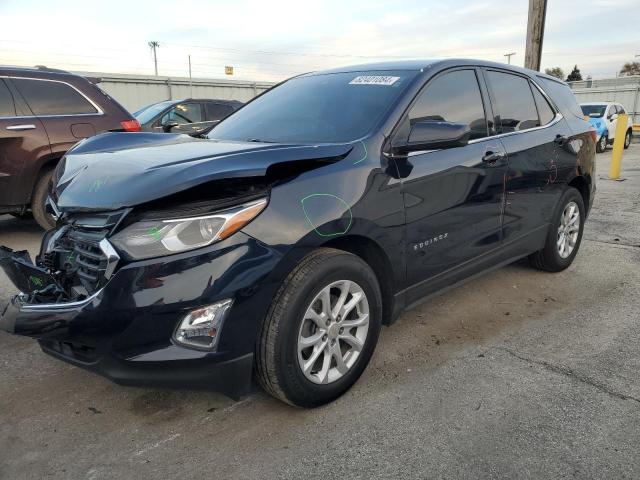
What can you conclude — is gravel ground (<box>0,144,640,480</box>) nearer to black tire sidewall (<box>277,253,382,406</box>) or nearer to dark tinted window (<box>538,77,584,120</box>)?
black tire sidewall (<box>277,253,382,406</box>)

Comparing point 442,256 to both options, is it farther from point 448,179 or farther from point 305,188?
point 305,188

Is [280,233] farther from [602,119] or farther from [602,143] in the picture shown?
[602,143]

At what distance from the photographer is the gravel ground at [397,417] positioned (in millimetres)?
2254

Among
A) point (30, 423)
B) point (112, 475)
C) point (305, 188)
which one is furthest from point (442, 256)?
point (30, 423)

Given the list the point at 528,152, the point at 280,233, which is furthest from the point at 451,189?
the point at 280,233

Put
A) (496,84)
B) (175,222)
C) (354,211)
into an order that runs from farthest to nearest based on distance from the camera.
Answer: (496,84) < (354,211) < (175,222)

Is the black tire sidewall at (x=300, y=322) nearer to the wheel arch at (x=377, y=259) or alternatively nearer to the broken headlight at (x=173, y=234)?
the wheel arch at (x=377, y=259)

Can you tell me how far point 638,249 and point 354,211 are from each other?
436 centimetres

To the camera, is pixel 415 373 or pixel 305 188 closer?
pixel 305 188

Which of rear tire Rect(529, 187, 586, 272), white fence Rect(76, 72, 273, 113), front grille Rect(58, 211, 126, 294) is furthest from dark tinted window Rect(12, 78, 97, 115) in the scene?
white fence Rect(76, 72, 273, 113)

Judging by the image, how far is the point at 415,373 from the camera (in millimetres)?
3025

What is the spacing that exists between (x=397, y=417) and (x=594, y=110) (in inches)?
756

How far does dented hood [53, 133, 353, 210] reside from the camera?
2219mm

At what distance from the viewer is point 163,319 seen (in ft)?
7.09
